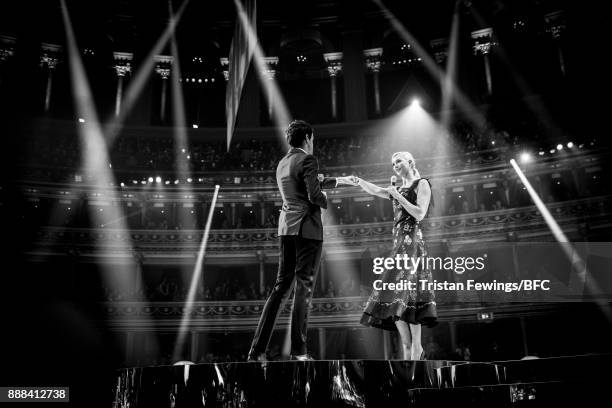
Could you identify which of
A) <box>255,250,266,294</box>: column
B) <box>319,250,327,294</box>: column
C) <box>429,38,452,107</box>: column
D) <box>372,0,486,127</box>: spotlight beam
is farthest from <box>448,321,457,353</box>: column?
<box>429,38,452,107</box>: column

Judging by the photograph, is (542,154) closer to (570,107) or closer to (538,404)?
(570,107)

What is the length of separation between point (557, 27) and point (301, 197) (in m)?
27.2

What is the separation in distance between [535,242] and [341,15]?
1537 centimetres

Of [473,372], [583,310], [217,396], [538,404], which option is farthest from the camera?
[583,310]

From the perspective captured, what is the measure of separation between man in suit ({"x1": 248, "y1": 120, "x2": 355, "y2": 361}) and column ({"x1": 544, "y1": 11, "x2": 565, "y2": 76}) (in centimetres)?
2623

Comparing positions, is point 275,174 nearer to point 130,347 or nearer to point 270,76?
point 270,76

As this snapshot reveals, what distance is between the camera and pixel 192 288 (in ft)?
78.4

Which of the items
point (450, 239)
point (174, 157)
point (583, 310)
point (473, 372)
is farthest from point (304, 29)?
point (473, 372)

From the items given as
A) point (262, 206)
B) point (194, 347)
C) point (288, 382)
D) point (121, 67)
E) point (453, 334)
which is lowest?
point (288, 382)

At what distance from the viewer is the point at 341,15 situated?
92.2 ft

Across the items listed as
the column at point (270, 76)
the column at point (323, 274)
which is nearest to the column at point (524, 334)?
the column at point (323, 274)

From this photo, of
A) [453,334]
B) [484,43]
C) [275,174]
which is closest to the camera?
[453,334]

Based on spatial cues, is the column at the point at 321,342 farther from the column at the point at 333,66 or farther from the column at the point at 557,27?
the column at the point at 557,27

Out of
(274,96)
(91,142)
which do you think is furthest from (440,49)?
(91,142)
